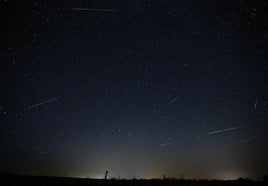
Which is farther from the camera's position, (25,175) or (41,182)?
(25,175)

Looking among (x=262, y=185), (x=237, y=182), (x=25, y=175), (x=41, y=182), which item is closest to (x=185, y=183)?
(x=237, y=182)

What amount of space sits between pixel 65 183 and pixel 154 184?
556 cm

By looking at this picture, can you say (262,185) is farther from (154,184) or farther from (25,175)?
(25,175)

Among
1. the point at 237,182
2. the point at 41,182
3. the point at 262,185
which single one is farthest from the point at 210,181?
the point at 41,182

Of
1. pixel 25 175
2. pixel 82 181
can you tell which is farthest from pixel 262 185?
pixel 25 175

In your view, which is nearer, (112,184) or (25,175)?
(112,184)

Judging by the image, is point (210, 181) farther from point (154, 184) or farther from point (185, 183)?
point (154, 184)

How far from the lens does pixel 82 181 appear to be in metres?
15.7

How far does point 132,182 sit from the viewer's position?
1548 centimetres

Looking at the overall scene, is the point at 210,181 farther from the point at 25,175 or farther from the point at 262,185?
the point at 25,175

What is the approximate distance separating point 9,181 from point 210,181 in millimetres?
12708

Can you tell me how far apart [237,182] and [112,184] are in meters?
7.95

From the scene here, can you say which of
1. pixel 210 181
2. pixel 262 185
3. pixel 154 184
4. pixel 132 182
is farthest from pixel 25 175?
pixel 262 185

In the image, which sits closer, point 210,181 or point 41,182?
point 41,182
